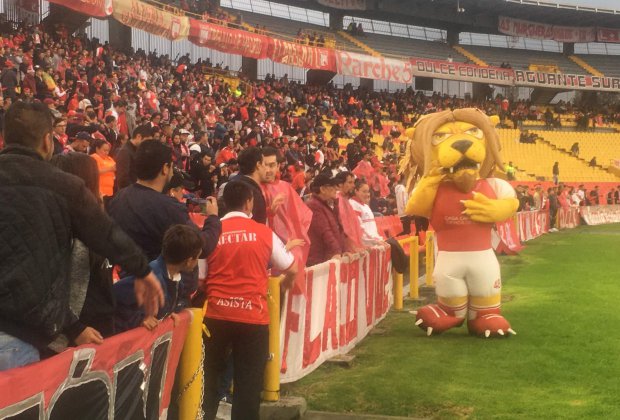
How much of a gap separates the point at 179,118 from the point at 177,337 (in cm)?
1444

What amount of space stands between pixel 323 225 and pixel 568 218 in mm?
26077

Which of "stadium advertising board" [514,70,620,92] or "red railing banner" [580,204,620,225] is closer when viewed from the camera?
"red railing banner" [580,204,620,225]

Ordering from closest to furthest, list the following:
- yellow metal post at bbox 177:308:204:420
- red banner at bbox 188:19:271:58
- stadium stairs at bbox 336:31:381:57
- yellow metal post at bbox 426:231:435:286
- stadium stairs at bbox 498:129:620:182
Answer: yellow metal post at bbox 177:308:204:420, yellow metal post at bbox 426:231:435:286, red banner at bbox 188:19:271:58, stadium stairs at bbox 498:129:620:182, stadium stairs at bbox 336:31:381:57

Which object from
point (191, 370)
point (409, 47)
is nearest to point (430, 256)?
point (191, 370)

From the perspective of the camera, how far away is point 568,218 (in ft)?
105

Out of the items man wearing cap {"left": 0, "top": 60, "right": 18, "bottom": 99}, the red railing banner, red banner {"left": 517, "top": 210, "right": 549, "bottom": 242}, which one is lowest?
the red railing banner

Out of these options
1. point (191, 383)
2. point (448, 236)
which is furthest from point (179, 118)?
point (191, 383)

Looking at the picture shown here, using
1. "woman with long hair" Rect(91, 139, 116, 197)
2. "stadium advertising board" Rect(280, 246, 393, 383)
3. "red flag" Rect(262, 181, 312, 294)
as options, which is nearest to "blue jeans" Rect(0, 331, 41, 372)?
"stadium advertising board" Rect(280, 246, 393, 383)

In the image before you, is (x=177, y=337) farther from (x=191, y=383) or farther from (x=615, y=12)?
(x=615, y=12)

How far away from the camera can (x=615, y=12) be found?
182 ft

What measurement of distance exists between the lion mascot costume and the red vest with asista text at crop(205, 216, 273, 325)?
12.8ft

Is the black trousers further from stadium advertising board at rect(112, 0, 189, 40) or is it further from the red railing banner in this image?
the red railing banner

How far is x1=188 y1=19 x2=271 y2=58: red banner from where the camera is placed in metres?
28.6

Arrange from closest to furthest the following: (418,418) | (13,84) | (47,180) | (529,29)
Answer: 1. (47,180)
2. (418,418)
3. (13,84)
4. (529,29)
